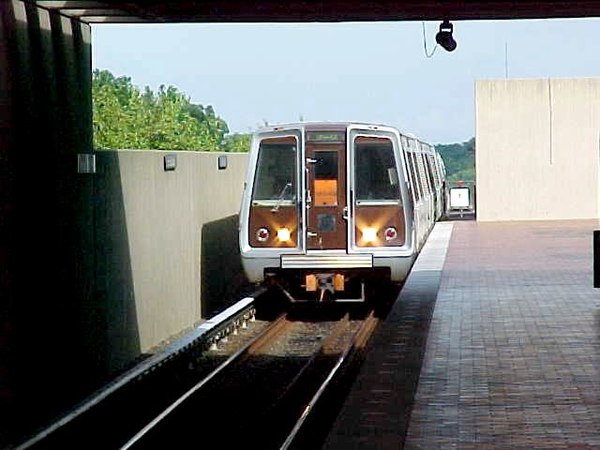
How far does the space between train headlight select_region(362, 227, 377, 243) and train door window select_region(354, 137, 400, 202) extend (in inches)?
17.1

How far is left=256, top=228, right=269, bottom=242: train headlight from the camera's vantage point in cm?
1848

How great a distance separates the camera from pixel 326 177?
18766 millimetres

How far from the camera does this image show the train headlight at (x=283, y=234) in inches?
727

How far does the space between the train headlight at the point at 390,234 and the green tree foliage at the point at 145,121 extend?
2090cm

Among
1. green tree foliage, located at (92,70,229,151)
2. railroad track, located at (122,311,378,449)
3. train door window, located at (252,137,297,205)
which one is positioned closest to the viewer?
railroad track, located at (122,311,378,449)

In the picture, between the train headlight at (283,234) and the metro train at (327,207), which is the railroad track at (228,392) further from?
the train headlight at (283,234)

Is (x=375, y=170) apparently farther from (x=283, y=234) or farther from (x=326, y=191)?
(x=283, y=234)

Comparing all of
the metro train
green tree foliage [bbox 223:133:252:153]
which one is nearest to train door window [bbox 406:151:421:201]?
the metro train

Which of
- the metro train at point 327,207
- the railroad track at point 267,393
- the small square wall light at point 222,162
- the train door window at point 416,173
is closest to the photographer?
the railroad track at point 267,393

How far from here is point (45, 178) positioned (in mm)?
12062

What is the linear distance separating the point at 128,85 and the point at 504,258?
33.7 metres

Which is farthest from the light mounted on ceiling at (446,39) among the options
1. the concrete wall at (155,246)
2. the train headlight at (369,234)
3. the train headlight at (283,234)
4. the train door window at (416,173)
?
the train door window at (416,173)

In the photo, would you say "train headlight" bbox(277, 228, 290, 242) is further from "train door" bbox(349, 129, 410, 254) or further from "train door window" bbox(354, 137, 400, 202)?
"train door window" bbox(354, 137, 400, 202)

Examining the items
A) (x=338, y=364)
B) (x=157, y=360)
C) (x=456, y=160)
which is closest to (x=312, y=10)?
(x=338, y=364)
